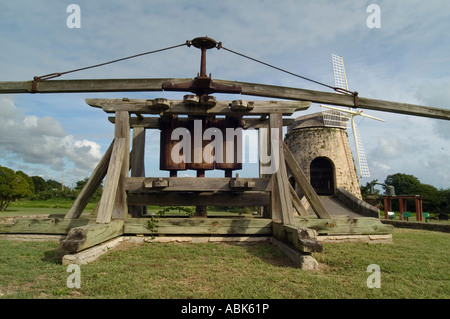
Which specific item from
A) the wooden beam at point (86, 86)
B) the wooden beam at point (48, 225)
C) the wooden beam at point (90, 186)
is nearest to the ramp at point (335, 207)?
the wooden beam at point (86, 86)

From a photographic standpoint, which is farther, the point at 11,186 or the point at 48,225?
the point at 11,186

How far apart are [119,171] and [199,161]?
6.53 ft

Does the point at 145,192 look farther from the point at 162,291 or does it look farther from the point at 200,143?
the point at 162,291

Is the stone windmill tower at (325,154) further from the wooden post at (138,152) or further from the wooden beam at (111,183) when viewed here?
the wooden beam at (111,183)

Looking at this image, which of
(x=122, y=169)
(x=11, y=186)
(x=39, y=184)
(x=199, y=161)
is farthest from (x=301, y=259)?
(x=39, y=184)

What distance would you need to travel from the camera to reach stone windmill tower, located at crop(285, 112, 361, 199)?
712 inches

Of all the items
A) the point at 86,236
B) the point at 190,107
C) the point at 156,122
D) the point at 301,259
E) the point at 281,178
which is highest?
the point at 190,107

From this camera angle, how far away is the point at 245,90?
688 centimetres

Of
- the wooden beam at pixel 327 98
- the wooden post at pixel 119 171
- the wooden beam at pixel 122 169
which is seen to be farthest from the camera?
the wooden beam at pixel 327 98

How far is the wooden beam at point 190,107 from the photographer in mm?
6809

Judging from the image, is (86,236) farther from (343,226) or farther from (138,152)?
(343,226)

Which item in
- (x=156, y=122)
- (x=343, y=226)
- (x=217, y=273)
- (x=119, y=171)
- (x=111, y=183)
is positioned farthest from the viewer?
(x=156, y=122)

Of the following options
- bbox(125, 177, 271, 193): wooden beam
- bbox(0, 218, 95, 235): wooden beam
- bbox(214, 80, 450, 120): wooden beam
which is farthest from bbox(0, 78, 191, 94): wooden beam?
bbox(0, 218, 95, 235): wooden beam

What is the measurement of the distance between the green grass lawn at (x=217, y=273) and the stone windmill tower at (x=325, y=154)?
40.4 ft
